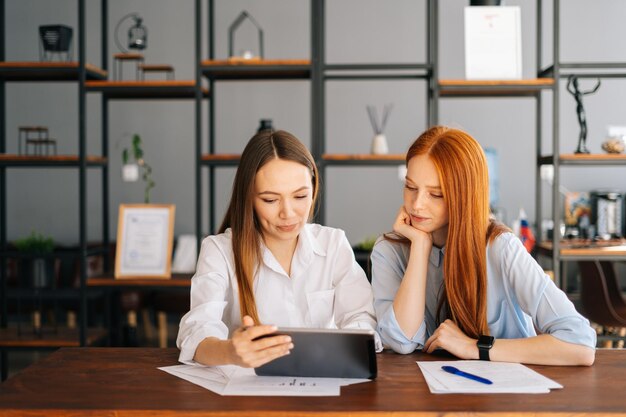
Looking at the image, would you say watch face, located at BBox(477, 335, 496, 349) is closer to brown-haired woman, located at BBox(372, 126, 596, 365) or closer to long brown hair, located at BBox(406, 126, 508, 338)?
brown-haired woman, located at BBox(372, 126, 596, 365)

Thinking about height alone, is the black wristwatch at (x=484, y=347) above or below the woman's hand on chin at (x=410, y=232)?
below

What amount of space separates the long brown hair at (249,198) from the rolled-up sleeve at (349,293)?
9.6 inches

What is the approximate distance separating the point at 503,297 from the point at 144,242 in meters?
2.33

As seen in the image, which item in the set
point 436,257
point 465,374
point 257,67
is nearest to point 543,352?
point 465,374

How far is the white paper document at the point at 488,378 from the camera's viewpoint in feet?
4.76

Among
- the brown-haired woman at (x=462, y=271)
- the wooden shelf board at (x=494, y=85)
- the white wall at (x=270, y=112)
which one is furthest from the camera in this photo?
the white wall at (x=270, y=112)

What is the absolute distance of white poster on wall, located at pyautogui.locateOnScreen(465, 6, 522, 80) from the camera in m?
3.68

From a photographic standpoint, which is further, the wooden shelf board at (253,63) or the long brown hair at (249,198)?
the wooden shelf board at (253,63)

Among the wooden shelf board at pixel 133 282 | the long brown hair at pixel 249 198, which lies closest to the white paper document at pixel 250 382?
the long brown hair at pixel 249 198

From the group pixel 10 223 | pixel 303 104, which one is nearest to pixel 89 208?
pixel 10 223

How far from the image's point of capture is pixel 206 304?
1.81 metres

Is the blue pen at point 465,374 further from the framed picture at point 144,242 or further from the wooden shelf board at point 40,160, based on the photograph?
the wooden shelf board at point 40,160

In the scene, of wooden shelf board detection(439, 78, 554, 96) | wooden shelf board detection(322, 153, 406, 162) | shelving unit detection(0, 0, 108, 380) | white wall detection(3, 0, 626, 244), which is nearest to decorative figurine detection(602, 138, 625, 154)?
wooden shelf board detection(439, 78, 554, 96)

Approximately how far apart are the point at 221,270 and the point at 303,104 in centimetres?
488
